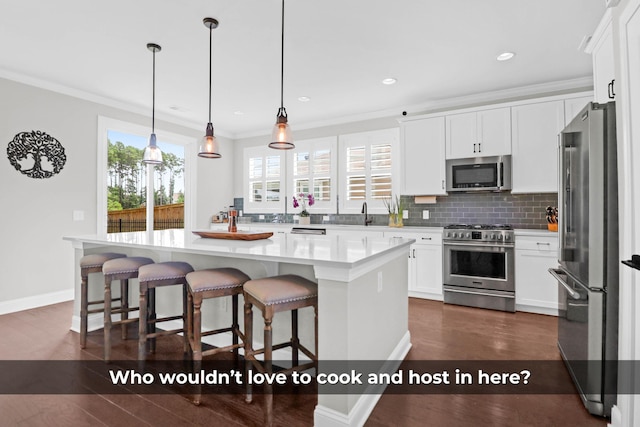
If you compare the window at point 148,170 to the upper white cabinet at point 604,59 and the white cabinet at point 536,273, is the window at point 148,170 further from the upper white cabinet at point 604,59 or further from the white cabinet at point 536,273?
the white cabinet at point 536,273

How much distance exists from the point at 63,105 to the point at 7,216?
4.68 feet

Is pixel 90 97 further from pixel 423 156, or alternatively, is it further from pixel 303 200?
pixel 423 156

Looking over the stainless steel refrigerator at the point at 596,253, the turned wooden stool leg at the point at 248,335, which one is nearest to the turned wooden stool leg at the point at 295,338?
the turned wooden stool leg at the point at 248,335

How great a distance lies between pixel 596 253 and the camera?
1.75 meters

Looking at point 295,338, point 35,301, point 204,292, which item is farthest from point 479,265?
point 35,301

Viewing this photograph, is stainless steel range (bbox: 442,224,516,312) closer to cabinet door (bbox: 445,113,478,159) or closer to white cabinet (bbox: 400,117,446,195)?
white cabinet (bbox: 400,117,446,195)

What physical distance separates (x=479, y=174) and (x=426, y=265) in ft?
4.25

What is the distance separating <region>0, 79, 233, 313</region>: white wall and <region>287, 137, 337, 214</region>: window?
→ 8.90 feet

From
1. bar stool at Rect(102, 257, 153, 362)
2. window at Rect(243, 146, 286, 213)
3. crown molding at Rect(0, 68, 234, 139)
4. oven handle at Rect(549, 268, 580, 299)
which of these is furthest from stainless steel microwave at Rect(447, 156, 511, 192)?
crown molding at Rect(0, 68, 234, 139)

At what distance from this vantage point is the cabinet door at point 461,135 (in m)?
4.15

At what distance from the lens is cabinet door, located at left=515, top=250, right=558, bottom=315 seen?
11.6 ft

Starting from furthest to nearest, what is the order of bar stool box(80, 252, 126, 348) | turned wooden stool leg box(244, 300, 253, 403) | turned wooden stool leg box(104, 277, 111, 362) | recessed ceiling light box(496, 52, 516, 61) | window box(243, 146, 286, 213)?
window box(243, 146, 286, 213), recessed ceiling light box(496, 52, 516, 61), bar stool box(80, 252, 126, 348), turned wooden stool leg box(104, 277, 111, 362), turned wooden stool leg box(244, 300, 253, 403)

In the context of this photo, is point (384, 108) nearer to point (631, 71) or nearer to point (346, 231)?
point (346, 231)

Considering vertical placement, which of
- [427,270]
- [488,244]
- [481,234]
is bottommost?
[427,270]
